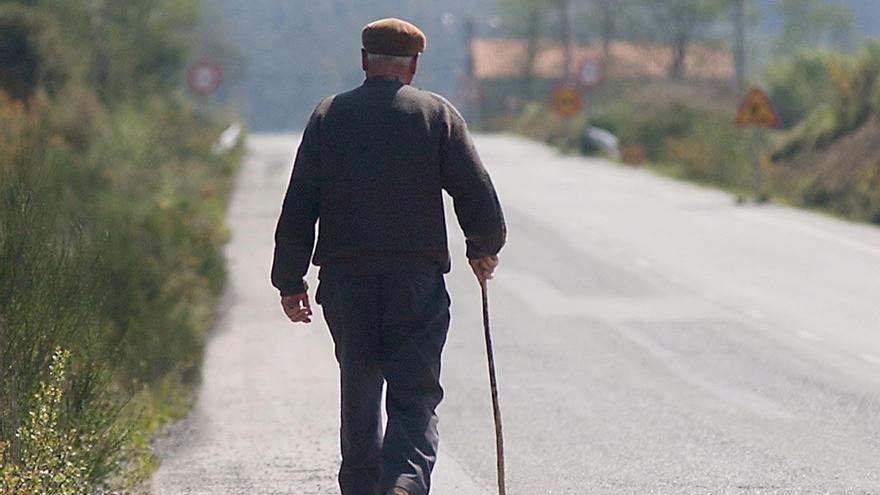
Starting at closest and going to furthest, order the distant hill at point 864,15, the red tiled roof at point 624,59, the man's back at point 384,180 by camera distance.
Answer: the man's back at point 384,180 < the red tiled roof at point 624,59 < the distant hill at point 864,15

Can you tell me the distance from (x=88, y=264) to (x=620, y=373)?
5.42 meters

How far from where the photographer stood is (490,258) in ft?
22.7

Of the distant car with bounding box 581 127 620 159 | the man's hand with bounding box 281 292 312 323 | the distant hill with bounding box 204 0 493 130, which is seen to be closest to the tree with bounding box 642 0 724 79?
the distant hill with bounding box 204 0 493 130

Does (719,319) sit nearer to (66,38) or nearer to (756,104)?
(756,104)

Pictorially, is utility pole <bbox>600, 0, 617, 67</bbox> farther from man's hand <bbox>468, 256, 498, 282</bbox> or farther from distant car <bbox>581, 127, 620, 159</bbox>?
man's hand <bbox>468, 256, 498, 282</bbox>

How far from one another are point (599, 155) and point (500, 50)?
48.9m

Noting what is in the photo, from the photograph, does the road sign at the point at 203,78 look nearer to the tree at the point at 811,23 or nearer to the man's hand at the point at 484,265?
the man's hand at the point at 484,265

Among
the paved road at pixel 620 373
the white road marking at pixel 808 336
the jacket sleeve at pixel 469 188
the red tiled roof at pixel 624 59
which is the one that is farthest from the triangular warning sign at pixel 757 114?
the red tiled roof at pixel 624 59

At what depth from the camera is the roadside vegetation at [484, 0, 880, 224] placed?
3002cm

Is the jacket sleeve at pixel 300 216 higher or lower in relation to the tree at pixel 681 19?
higher

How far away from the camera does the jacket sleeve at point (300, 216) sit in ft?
22.2

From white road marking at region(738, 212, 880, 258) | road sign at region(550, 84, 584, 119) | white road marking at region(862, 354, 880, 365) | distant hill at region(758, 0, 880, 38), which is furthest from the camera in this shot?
distant hill at region(758, 0, 880, 38)

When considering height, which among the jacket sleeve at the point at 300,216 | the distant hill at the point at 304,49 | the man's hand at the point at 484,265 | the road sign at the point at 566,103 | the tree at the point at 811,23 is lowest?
the tree at the point at 811,23

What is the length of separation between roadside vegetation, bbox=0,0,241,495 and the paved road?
41 centimetres
